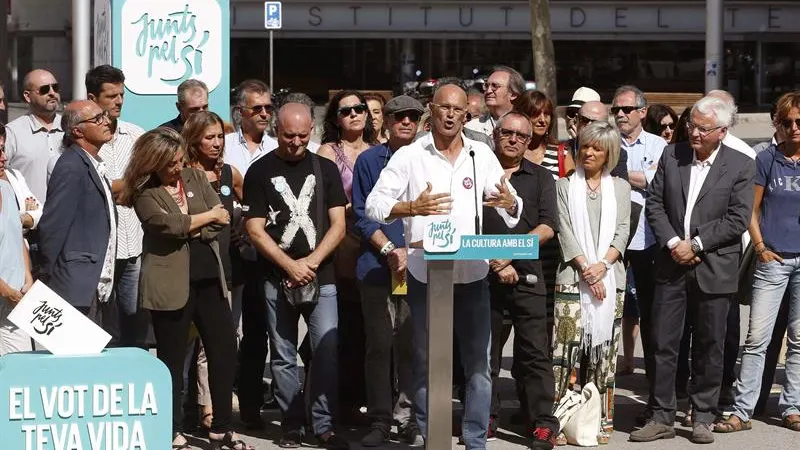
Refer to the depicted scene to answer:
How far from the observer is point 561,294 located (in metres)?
8.16

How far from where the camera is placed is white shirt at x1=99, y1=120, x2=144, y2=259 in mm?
8133

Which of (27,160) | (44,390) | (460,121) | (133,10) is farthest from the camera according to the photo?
(133,10)

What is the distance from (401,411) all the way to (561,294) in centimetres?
116

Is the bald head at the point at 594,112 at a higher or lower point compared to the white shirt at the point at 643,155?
higher

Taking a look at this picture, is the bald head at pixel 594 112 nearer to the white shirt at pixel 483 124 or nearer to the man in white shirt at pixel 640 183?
the man in white shirt at pixel 640 183

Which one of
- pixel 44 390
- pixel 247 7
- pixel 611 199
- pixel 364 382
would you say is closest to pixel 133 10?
pixel 364 382

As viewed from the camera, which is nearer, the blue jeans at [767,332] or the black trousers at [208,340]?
the black trousers at [208,340]

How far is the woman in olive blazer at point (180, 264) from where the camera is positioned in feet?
24.2

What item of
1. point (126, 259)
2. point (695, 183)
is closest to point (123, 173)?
point (126, 259)

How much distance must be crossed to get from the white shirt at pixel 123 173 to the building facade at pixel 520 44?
28.2m

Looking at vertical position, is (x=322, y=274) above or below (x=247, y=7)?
below

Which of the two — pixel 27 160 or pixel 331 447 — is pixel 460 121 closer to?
pixel 331 447

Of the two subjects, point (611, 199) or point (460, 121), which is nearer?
point (460, 121)

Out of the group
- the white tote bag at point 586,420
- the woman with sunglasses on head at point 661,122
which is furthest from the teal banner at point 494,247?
the woman with sunglasses on head at point 661,122
